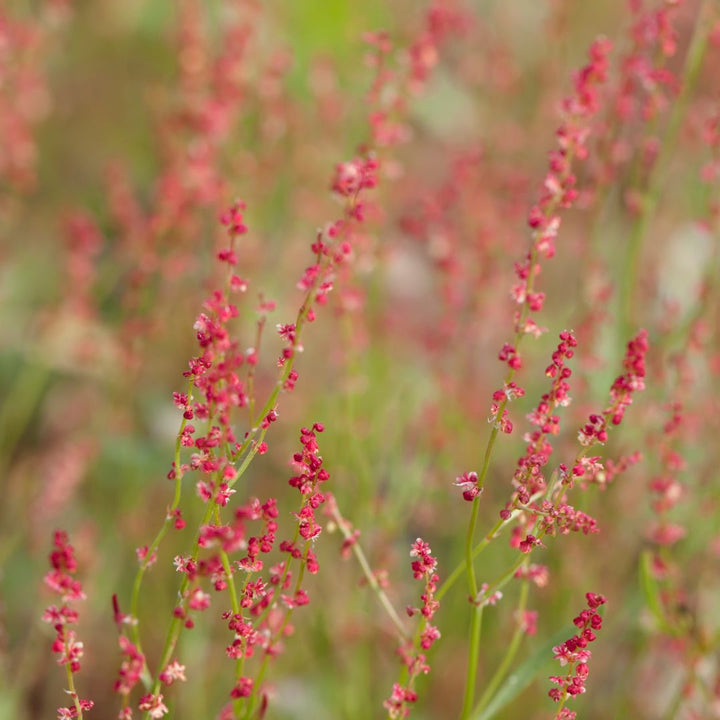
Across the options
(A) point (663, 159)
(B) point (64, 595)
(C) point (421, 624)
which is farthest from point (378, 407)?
(B) point (64, 595)

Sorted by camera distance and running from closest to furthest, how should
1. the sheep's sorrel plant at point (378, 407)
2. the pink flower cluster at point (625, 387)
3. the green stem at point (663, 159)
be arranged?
the pink flower cluster at point (625, 387)
the sheep's sorrel plant at point (378, 407)
the green stem at point (663, 159)

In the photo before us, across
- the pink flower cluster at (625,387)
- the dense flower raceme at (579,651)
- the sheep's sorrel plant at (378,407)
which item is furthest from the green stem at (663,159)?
the dense flower raceme at (579,651)

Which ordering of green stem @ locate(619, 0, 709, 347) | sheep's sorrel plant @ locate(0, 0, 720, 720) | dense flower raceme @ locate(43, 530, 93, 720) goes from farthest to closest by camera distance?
green stem @ locate(619, 0, 709, 347), sheep's sorrel plant @ locate(0, 0, 720, 720), dense flower raceme @ locate(43, 530, 93, 720)

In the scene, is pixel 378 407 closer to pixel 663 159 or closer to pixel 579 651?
pixel 663 159

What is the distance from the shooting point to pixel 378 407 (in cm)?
214

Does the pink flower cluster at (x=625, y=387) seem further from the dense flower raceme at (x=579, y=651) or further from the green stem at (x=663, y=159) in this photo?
the green stem at (x=663, y=159)

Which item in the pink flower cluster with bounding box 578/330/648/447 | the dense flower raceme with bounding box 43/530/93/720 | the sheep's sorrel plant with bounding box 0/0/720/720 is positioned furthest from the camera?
the sheep's sorrel plant with bounding box 0/0/720/720

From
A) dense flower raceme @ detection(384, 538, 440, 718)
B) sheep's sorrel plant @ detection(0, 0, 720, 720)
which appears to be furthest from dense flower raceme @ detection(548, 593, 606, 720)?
dense flower raceme @ detection(384, 538, 440, 718)

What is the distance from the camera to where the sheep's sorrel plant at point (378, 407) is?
113cm

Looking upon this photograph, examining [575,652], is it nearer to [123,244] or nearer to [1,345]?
[123,244]

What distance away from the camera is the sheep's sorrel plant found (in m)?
1.13

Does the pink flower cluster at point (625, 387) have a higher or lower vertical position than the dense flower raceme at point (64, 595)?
higher

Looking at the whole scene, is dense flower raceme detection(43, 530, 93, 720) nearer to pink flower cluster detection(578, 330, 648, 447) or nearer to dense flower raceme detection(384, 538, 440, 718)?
dense flower raceme detection(384, 538, 440, 718)

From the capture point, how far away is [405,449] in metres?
2.18
